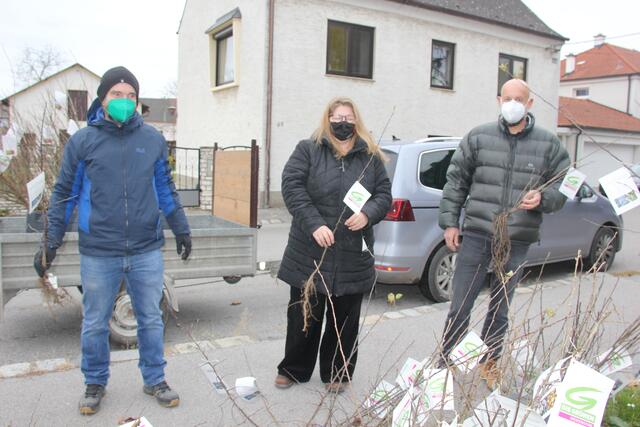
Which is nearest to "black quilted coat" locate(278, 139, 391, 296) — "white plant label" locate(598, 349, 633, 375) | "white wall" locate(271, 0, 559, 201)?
"white plant label" locate(598, 349, 633, 375)

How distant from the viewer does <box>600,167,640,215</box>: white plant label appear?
337 cm

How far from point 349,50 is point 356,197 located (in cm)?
1333

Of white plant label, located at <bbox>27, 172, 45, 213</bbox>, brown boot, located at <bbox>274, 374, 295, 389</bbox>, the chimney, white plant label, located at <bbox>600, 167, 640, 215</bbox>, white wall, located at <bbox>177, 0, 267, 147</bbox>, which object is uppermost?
the chimney

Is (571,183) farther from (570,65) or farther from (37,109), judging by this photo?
(570,65)

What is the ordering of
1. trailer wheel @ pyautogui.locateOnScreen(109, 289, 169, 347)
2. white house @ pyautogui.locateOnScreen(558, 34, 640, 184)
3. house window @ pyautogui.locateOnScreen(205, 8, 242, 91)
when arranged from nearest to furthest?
trailer wheel @ pyautogui.locateOnScreen(109, 289, 169, 347)
house window @ pyautogui.locateOnScreen(205, 8, 242, 91)
white house @ pyautogui.locateOnScreen(558, 34, 640, 184)

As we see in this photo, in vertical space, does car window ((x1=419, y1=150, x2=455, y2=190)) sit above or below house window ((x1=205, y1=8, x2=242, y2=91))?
below

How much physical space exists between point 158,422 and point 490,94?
1774cm

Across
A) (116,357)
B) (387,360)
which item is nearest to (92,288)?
(116,357)

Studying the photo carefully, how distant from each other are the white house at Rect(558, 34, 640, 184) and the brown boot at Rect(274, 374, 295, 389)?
20.1 m

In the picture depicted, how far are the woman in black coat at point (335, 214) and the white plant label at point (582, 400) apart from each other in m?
1.85

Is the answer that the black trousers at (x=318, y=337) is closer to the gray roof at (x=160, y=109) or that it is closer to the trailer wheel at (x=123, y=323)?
the trailer wheel at (x=123, y=323)

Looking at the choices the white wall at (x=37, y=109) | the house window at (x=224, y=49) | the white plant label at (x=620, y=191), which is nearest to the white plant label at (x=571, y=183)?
the white plant label at (x=620, y=191)

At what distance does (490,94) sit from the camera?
19.2 m

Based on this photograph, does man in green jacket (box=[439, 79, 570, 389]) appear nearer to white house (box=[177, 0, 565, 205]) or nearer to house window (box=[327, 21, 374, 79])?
white house (box=[177, 0, 565, 205])
